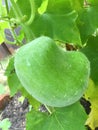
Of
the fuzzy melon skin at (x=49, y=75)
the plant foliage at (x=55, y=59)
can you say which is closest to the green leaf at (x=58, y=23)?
the plant foliage at (x=55, y=59)

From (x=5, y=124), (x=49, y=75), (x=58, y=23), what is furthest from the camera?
(x=5, y=124)

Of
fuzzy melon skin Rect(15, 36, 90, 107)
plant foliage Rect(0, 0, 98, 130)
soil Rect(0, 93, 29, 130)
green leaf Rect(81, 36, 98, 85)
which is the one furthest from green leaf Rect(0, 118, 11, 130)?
fuzzy melon skin Rect(15, 36, 90, 107)

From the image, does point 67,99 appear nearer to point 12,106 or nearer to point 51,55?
point 51,55

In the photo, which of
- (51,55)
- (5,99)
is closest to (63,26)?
(51,55)

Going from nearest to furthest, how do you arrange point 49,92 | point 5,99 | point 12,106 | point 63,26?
point 49,92 → point 63,26 → point 12,106 → point 5,99

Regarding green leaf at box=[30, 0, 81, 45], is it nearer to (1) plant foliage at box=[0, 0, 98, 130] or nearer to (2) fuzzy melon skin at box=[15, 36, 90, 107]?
(1) plant foliage at box=[0, 0, 98, 130]

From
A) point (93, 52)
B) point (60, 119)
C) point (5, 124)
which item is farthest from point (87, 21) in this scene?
point (5, 124)

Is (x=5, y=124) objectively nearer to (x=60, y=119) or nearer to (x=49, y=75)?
(x=60, y=119)

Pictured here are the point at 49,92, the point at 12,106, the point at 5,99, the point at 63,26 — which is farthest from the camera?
the point at 5,99
